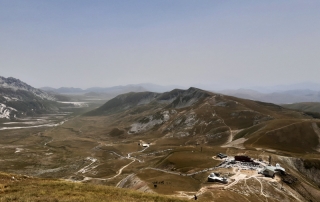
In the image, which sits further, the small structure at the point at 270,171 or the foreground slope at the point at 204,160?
the small structure at the point at 270,171

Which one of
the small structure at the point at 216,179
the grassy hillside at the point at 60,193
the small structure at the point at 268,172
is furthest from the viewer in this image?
the small structure at the point at 268,172

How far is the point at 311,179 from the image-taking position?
81500 millimetres

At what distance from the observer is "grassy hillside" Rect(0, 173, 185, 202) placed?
3066cm

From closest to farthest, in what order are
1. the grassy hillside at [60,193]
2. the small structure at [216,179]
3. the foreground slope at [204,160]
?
the grassy hillside at [60,193], the foreground slope at [204,160], the small structure at [216,179]

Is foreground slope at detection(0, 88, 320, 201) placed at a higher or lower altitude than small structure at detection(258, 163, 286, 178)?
lower

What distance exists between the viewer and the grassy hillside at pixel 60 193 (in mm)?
30656

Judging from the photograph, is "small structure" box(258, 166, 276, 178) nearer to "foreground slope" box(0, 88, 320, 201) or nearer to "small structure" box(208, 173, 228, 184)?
"foreground slope" box(0, 88, 320, 201)

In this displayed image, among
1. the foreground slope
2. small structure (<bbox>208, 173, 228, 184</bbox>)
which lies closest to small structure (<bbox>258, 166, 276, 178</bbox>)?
the foreground slope

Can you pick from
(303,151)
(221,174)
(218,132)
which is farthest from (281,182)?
(218,132)

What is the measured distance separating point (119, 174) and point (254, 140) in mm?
70751

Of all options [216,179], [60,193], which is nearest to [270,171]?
[216,179]

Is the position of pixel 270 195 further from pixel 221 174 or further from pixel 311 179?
pixel 311 179

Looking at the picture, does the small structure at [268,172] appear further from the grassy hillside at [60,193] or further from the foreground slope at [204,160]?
the grassy hillside at [60,193]

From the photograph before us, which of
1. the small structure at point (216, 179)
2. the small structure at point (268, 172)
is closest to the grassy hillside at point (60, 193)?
the small structure at point (216, 179)
